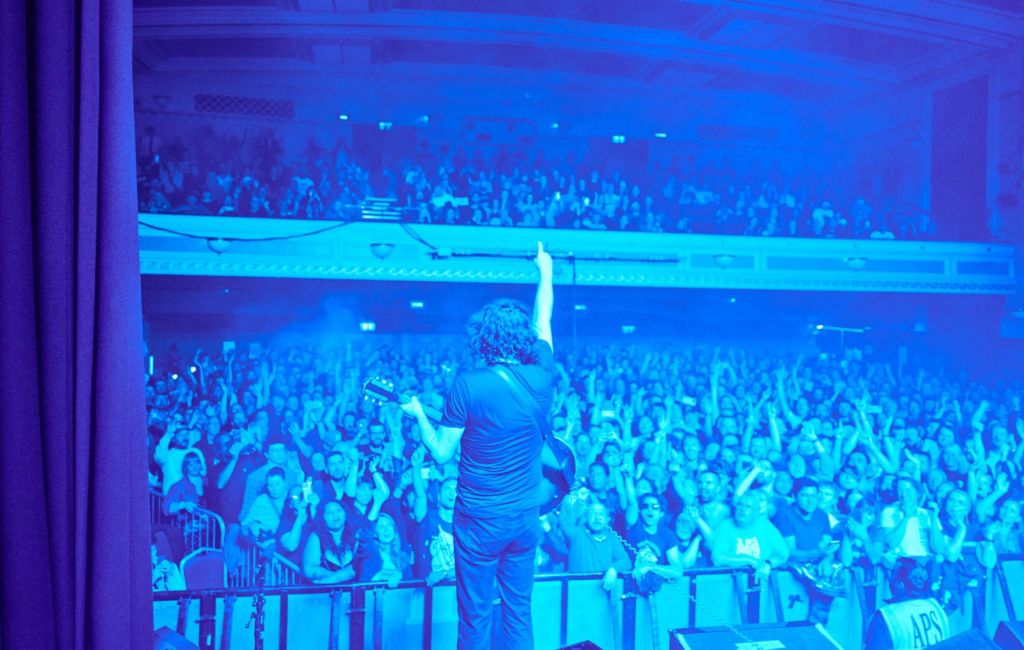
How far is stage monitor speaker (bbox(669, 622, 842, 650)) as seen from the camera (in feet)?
7.03

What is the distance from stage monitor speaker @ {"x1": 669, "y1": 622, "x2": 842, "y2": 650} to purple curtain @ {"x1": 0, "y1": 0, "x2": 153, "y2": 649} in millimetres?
1444

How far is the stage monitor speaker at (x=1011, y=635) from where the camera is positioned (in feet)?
7.95

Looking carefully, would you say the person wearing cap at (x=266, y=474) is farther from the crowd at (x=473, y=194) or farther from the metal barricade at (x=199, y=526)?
the crowd at (x=473, y=194)

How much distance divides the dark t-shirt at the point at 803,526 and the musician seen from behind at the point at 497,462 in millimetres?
2189

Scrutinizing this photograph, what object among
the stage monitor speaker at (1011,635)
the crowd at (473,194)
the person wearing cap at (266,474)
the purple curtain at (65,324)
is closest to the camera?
the purple curtain at (65,324)

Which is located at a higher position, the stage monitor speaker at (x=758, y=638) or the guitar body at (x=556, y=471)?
the guitar body at (x=556, y=471)

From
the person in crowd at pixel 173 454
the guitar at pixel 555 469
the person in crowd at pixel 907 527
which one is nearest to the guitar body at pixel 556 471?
the guitar at pixel 555 469

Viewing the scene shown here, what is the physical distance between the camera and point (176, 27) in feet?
30.1

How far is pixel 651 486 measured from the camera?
4.05 meters

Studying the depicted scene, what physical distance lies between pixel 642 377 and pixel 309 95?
6.17 meters

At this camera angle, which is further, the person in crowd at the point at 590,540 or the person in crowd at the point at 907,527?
the person in crowd at the point at 907,527

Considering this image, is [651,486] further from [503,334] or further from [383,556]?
[503,334]

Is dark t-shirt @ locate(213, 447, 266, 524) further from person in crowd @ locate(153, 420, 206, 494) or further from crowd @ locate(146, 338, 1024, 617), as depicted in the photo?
person in crowd @ locate(153, 420, 206, 494)

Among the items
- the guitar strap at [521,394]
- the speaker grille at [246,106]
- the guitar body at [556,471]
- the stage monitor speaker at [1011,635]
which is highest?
the speaker grille at [246,106]
